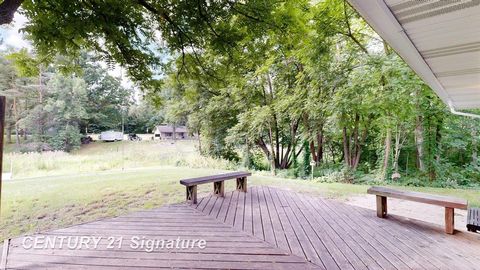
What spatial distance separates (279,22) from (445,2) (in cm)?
190

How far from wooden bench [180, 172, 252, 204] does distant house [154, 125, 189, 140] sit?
4.82 metres

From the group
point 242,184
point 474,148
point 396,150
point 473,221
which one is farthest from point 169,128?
point 474,148

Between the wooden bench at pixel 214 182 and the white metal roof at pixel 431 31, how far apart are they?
Result: 299cm

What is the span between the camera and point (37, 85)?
16.7ft

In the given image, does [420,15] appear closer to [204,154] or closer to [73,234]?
[73,234]

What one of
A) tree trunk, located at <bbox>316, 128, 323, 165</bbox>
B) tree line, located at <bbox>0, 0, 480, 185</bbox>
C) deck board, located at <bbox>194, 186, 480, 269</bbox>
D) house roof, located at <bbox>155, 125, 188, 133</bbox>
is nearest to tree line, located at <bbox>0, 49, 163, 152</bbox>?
tree line, located at <bbox>0, 0, 480, 185</bbox>

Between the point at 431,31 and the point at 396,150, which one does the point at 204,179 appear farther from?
the point at 396,150

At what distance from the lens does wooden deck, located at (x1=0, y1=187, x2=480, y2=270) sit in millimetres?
2061

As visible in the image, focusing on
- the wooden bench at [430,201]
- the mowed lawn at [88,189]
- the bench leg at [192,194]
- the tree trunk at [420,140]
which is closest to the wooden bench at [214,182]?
the bench leg at [192,194]

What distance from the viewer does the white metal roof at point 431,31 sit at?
1.16 metres

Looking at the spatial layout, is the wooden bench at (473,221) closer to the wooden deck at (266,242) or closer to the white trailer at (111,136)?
the wooden deck at (266,242)

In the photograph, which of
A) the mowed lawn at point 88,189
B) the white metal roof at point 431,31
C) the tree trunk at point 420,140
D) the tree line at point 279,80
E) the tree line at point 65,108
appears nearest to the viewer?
the white metal roof at point 431,31

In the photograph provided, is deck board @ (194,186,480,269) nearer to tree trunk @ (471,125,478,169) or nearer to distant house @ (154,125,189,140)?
distant house @ (154,125,189,140)

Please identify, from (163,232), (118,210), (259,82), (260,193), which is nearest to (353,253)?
(163,232)
